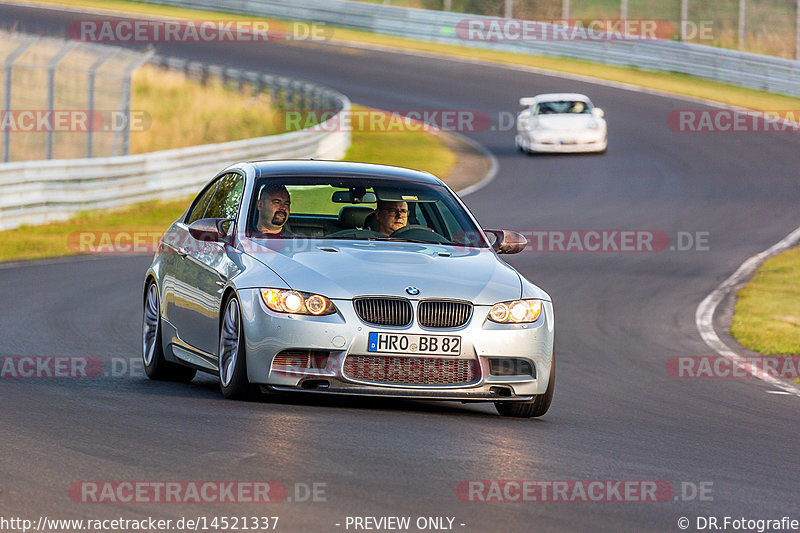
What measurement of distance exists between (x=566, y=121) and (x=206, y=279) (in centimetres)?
2428

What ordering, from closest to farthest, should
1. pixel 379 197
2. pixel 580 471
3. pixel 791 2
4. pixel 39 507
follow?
pixel 39 507 → pixel 580 471 → pixel 379 197 → pixel 791 2

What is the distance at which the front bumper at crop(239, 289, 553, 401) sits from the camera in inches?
316

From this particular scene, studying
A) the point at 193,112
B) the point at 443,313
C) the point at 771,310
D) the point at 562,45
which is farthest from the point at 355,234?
the point at 562,45

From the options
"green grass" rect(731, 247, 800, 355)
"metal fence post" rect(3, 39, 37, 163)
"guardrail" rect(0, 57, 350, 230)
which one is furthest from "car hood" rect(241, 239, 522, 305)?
"metal fence post" rect(3, 39, 37, 163)

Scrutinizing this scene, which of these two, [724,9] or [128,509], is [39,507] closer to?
[128,509]

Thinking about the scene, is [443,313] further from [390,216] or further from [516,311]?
[390,216]

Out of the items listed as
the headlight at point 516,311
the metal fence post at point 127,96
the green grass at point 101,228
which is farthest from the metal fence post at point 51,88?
the headlight at point 516,311

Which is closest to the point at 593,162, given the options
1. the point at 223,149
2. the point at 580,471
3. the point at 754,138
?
the point at 754,138

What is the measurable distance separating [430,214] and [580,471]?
10.8 ft

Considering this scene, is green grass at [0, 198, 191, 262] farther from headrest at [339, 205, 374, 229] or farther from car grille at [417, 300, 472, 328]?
car grille at [417, 300, 472, 328]

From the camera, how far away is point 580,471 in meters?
6.74

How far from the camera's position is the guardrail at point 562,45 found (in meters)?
43.4

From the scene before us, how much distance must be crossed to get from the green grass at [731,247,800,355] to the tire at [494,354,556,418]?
5648mm

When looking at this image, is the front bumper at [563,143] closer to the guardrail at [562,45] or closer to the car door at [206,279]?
the guardrail at [562,45]
